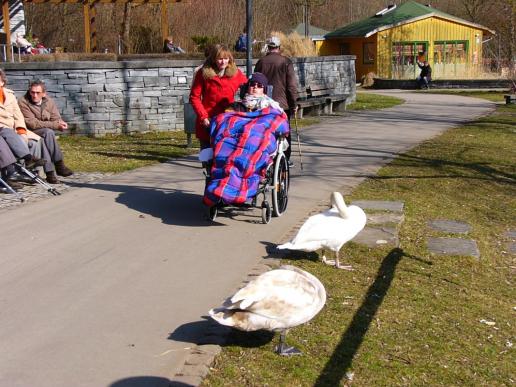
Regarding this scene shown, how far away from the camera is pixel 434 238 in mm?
8273

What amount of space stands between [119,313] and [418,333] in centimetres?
209

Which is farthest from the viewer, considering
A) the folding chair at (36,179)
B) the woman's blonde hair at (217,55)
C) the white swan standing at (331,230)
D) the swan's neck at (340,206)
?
the folding chair at (36,179)

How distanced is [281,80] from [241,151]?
4.07 metres

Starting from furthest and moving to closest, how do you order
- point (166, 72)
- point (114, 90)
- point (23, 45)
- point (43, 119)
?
point (23, 45), point (166, 72), point (114, 90), point (43, 119)

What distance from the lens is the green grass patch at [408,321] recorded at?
15.8ft

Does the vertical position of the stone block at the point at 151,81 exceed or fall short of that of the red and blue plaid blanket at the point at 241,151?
it exceeds it

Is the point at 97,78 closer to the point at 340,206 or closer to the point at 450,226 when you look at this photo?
the point at 450,226

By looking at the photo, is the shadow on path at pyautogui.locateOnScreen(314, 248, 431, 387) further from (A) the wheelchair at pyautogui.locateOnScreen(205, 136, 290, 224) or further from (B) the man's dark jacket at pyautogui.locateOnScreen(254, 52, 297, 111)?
(B) the man's dark jacket at pyautogui.locateOnScreen(254, 52, 297, 111)

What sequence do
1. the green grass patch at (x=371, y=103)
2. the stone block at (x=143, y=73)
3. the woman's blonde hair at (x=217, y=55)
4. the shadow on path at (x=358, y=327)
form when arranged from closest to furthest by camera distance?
the shadow on path at (x=358, y=327) < the woman's blonde hair at (x=217, y=55) < the stone block at (x=143, y=73) < the green grass patch at (x=371, y=103)

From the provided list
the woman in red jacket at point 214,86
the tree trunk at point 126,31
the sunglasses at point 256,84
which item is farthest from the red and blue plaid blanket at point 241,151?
the tree trunk at point 126,31

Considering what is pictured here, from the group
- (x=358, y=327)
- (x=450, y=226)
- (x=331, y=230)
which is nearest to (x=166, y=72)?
(x=450, y=226)

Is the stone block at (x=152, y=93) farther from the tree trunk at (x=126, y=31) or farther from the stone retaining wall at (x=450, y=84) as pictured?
the stone retaining wall at (x=450, y=84)

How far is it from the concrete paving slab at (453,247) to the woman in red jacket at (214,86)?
2.87m

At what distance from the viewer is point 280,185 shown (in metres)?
8.84
